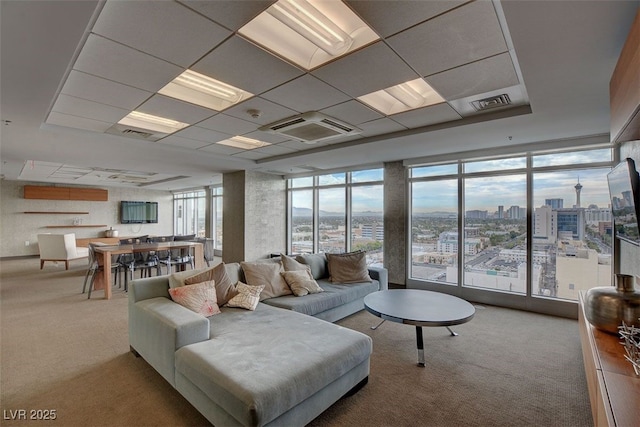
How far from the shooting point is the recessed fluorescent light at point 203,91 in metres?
2.79

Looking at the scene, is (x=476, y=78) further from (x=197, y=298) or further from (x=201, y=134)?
(x=201, y=134)

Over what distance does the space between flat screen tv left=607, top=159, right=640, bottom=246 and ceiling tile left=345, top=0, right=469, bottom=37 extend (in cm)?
160

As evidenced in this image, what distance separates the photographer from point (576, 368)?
2.74 m

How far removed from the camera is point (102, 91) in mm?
2781

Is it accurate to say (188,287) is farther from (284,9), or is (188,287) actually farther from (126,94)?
(284,9)

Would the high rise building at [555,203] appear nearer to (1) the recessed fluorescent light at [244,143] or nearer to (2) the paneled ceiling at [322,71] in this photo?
(2) the paneled ceiling at [322,71]

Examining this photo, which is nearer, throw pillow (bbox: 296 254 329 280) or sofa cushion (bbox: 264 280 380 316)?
sofa cushion (bbox: 264 280 380 316)

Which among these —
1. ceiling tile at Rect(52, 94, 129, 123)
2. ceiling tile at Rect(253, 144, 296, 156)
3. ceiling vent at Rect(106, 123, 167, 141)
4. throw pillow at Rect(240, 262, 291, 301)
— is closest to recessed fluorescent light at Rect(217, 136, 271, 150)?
ceiling tile at Rect(253, 144, 296, 156)

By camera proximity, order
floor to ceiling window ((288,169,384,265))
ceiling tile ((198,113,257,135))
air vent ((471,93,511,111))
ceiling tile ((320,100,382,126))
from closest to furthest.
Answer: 1. air vent ((471,93,511,111))
2. ceiling tile ((320,100,382,126))
3. ceiling tile ((198,113,257,135))
4. floor to ceiling window ((288,169,384,265))

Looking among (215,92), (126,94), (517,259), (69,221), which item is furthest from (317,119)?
(69,221)

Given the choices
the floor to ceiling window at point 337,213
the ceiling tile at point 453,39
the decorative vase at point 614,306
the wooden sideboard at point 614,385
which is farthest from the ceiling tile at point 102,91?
the floor to ceiling window at point 337,213

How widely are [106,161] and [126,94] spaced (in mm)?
3972

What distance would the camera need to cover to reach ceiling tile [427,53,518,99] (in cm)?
232

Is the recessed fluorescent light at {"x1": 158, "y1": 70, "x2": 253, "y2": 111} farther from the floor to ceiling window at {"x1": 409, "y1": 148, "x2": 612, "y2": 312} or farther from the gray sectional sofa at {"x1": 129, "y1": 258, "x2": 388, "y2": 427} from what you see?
the floor to ceiling window at {"x1": 409, "y1": 148, "x2": 612, "y2": 312}
